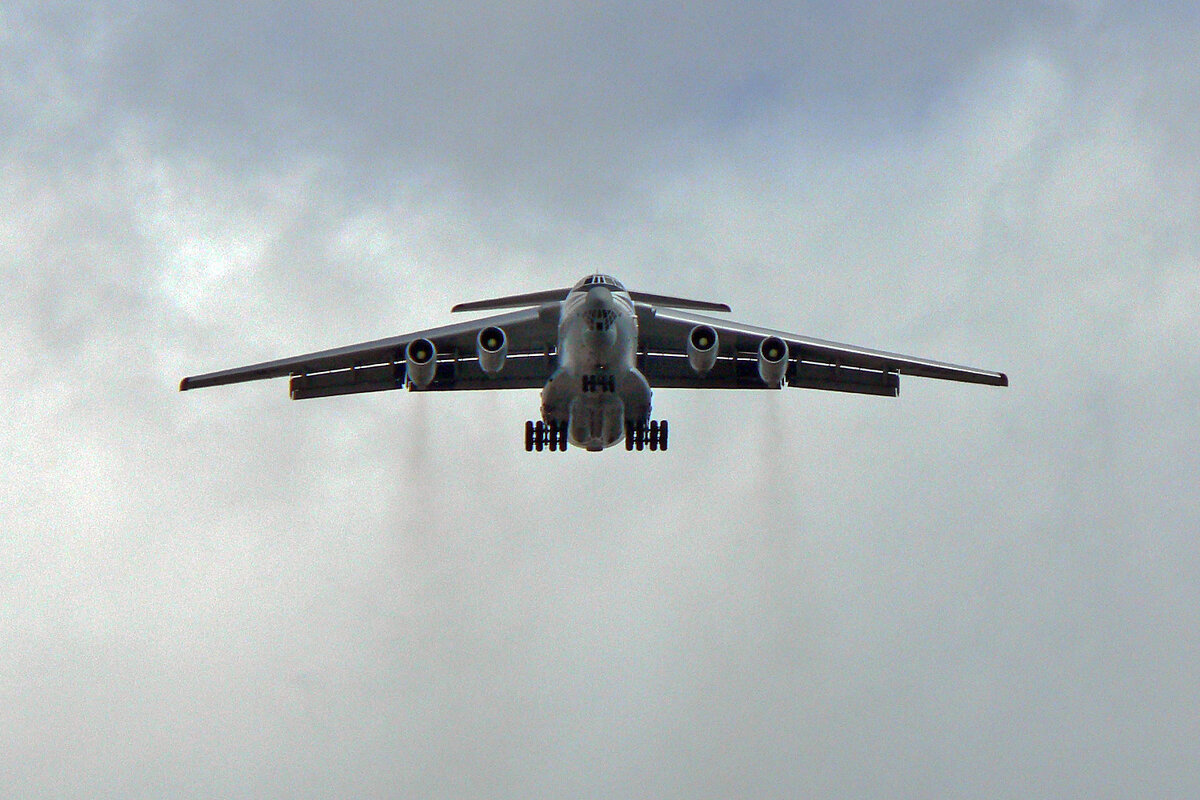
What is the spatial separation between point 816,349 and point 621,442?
3.62 metres

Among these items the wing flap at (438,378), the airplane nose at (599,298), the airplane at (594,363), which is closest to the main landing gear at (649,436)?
the airplane at (594,363)

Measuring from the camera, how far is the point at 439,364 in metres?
22.9

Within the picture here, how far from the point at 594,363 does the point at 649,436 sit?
11.4 feet

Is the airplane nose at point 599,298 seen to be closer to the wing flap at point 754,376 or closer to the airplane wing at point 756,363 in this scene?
the airplane wing at point 756,363

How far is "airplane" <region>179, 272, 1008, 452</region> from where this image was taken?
19578mm

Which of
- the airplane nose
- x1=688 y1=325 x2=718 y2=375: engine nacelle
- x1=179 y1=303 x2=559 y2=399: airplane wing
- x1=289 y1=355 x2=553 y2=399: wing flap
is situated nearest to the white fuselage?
the airplane nose

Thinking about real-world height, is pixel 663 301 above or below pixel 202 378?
above

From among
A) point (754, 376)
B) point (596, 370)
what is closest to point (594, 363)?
point (596, 370)

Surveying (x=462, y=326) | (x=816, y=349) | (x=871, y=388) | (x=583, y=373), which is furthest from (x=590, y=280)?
(x=871, y=388)

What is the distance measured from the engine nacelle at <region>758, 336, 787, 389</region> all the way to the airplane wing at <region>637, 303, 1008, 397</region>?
1.35 m

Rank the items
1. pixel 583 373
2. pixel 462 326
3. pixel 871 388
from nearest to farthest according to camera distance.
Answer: pixel 583 373 → pixel 462 326 → pixel 871 388

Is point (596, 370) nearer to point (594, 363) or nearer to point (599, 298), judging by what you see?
point (594, 363)

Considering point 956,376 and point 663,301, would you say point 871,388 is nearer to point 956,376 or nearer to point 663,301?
point 956,376

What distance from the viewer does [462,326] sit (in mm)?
21719
